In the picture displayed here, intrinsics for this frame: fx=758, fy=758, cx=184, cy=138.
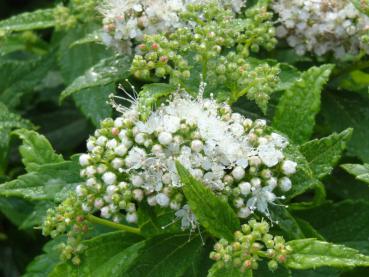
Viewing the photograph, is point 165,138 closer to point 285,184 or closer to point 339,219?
point 285,184

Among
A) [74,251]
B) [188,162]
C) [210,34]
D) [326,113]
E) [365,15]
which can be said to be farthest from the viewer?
[326,113]

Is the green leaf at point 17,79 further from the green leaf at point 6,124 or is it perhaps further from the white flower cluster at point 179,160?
the white flower cluster at point 179,160

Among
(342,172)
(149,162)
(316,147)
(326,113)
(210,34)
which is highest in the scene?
(210,34)

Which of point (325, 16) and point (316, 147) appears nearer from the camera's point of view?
point (316, 147)

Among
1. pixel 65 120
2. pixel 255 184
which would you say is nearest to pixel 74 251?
pixel 255 184

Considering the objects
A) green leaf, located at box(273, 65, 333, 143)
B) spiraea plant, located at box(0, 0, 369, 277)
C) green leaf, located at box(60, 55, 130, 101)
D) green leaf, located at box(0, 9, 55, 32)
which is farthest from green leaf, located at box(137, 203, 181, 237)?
green leaf, located at box(0, 9, 55, 32)

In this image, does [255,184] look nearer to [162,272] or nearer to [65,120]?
[162,272]

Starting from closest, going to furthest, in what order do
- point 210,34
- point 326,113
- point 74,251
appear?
point 74,251 → point 210,34 → point 326,113
